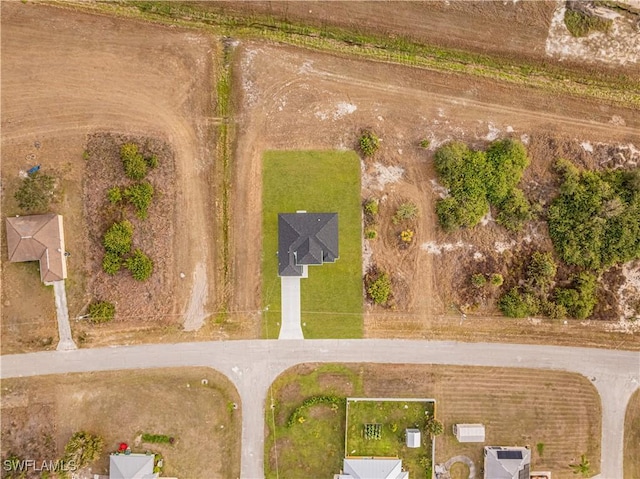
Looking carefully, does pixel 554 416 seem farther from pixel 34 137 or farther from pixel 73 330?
pixel 34 137

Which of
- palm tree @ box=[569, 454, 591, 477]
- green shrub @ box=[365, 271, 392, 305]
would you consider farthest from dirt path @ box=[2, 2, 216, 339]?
palm tree @ box=[569, 454, 591, 477]

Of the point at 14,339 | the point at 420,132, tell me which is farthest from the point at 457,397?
the point at 14,339

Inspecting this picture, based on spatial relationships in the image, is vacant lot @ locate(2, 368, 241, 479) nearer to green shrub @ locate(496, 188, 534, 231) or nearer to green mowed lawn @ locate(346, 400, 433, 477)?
green mowed lawn @ locate(346, 400, 433, 477)

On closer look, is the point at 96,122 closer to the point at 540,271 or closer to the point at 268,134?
the point at 268,134

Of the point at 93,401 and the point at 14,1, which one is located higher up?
the point at 14,1

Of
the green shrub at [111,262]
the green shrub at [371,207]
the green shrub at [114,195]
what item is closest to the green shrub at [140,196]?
the green shrub at [114,195]

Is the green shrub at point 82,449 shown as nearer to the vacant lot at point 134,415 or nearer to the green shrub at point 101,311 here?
the vacant lot at point 134,415

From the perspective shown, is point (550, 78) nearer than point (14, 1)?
No

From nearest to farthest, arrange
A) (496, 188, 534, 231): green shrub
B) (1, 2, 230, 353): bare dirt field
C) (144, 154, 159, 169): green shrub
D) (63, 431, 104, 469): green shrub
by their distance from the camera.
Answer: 1. (63, 431, 104, 469): green shrub
2. (1, 2, 230, 353): bare dirt field
3. (144, 154, 159, 169): green shrub
4. (496, 188, 534, 231): green shrub
